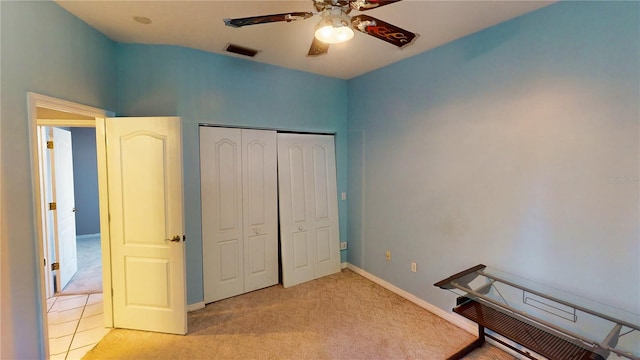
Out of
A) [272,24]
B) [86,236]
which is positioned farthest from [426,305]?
[86,236]

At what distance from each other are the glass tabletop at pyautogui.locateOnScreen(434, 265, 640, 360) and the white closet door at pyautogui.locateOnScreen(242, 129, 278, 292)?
2.06 m

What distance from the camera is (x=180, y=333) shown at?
2.50 meters

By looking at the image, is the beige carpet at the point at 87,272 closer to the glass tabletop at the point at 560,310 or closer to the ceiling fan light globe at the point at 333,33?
the ceiling fan light globe at the point at 333,33

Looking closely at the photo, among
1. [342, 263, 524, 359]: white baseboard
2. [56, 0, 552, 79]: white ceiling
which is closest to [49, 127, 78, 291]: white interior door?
[56, 0, 552, 79]: white ceiling

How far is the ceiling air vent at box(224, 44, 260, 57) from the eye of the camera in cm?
281

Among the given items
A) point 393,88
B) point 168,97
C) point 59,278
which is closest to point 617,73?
point 393,88

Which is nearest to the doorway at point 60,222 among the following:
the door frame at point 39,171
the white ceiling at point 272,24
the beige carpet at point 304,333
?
the door frame at point 39,171

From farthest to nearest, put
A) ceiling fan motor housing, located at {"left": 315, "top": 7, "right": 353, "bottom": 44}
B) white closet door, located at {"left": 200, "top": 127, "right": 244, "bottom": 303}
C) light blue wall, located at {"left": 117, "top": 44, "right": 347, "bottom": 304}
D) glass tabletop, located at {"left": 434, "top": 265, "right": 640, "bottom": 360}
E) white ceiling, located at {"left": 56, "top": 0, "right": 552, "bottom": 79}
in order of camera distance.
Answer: white closet door, located at {"left": 200, "top": 127, "right": 244, "bottom": 303}, light blue wall, located at {"left": 117, "top": 44, "right": 347, "bottom": 304}, white ceiling, located at {"left": 56, "top": 0, "right": 552, "bottom": 79}, glass tabletop, located at {"left": 434, "top": 265, "right": 640, "bottom": 360}, ceiling fan motor housing, located at {"left": 315, "top": 7, "right": 353, "bottom": 44}

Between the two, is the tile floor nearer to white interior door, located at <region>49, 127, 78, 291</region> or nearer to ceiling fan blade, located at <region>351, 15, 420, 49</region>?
white interior door, located at <region>49, 127, 78, 291</region>

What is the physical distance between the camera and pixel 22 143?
5.47 ft

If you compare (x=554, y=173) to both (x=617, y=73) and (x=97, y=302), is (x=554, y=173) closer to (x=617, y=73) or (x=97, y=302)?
(x=617, y=73)

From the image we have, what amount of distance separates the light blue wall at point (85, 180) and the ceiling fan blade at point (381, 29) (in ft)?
20.7

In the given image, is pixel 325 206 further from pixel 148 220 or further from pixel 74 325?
pixel 74 325

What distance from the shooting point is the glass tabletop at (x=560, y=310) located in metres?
1.65
